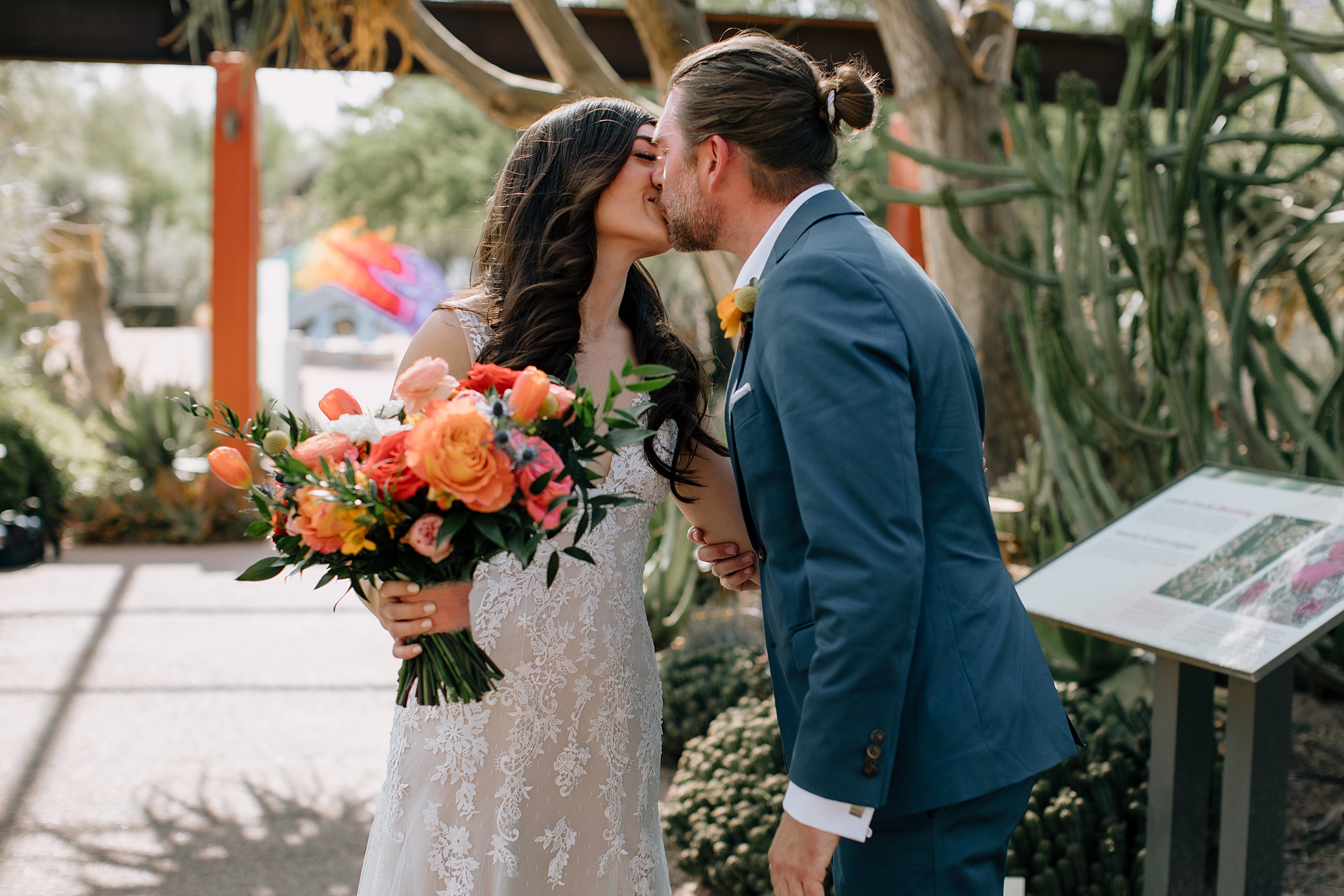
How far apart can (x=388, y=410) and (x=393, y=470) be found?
23 cm

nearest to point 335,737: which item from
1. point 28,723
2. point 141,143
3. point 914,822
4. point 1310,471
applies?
point 28,723

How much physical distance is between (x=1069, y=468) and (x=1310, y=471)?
843 mm

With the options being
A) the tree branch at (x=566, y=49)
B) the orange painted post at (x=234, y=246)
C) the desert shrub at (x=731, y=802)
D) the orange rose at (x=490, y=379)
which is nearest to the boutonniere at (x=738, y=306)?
the orange rose at (x=490, y=379)

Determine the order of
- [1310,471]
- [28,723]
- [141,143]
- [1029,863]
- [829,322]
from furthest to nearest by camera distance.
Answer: [141,143]
[28,723]
[1310,471]
[1029,863]
[829,322]

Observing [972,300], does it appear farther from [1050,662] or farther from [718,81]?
[718,81]

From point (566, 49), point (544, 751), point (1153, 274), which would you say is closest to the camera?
point (544, 751)

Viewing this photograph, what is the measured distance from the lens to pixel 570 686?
7.09 ft

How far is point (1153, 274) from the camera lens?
3320mm

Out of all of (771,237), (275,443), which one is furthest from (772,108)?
(275,443)

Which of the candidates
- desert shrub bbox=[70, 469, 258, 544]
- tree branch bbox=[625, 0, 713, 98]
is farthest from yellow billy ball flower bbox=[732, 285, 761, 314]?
desert shrub bbox=[70, 469, 258, 544]

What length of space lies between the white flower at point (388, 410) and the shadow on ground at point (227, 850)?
94.8 inches

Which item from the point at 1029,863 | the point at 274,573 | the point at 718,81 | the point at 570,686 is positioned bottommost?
the point at 1029,863

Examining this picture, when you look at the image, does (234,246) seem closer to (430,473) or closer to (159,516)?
(159,516)

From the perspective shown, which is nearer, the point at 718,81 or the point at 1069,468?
the point at 718,81
